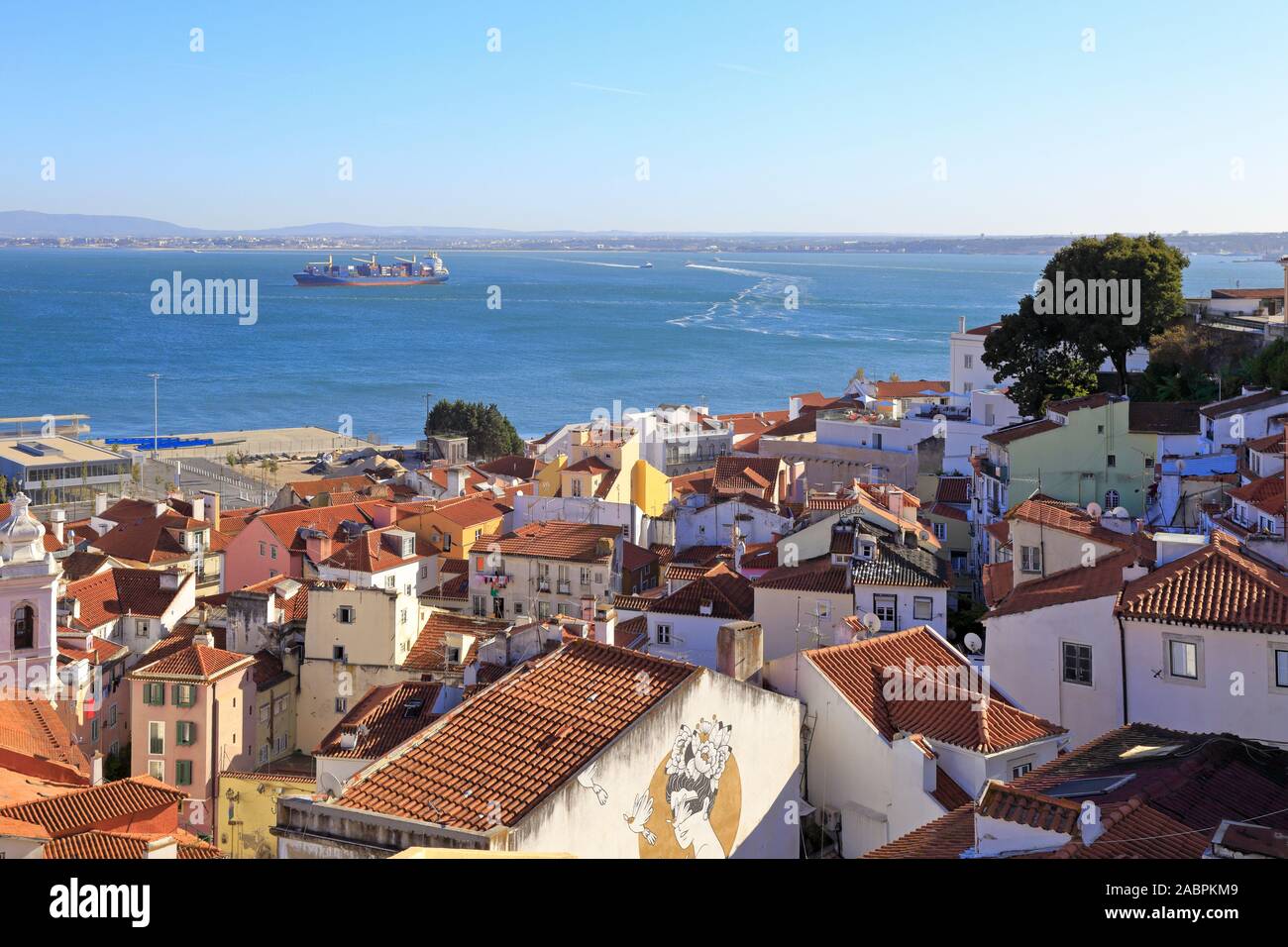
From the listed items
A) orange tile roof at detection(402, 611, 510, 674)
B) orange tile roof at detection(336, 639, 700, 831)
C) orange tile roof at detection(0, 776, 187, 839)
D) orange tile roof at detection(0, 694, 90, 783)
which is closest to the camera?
orange tile roof at detection(336, 639, 700, 831)

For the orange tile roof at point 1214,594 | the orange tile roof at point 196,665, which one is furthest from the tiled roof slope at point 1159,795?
the orange tile roof at point 196,665

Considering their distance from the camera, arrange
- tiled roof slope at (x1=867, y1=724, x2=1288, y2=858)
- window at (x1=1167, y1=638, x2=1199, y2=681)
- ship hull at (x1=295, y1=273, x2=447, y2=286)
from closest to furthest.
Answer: tiled roof slope at (x1=867, y1=724, x2=1288, y2=858) < window at (x1=1167, y1=638, x2=1199, y2=681) < ship hull at (x1=295, y1=273, x2=447, y2=286)

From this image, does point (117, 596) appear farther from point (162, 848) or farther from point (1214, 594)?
point (1214, 594)

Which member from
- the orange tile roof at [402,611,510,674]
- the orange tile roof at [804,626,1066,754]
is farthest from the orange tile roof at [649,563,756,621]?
Result: the orange tile roof at [804,626,1066,754]

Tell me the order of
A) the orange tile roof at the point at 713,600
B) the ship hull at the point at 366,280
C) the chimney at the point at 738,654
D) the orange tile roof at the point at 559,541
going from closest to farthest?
the chimney at the point at 738,654 → the orange tile roof at the point at 713,600 → the orange tile roof at the point at 559,541 → the ship hull at the point at 366,280

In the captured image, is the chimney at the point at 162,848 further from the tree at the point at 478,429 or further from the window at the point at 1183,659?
Answer: the tree at the point at 478,429

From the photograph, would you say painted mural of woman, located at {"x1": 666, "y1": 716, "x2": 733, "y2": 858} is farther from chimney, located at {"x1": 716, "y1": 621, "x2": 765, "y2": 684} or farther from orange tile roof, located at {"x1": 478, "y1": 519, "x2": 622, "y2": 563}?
orange tile roof, located at {"x1": 478, "y1": 519, "x2": 622, "y2": 563}

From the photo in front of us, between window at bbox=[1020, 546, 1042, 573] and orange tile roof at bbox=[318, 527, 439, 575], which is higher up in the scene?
window at bbox=[1020, 546, 1042, 573]
